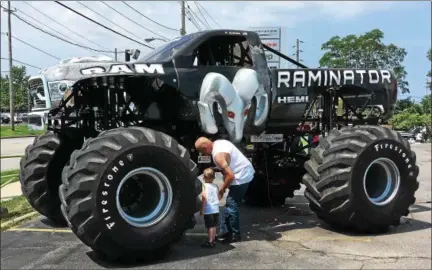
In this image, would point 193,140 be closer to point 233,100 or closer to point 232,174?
point 233,100

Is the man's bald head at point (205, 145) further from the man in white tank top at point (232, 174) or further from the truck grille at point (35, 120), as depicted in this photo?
the truck grille at point (35, 120)

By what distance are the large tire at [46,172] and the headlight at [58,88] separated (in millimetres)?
604

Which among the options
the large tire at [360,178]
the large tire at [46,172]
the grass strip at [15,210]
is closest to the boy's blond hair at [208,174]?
the large tire at [360,178]

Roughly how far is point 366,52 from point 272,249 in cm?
2944

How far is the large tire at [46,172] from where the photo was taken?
7516 mm

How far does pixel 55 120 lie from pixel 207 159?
2.37 meters

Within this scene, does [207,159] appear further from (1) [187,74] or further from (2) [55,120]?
(2) [55,120]

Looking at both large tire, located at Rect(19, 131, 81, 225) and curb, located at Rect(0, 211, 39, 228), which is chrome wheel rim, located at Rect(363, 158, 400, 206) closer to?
large tire, located at Rect(19, 131, 81, 225)

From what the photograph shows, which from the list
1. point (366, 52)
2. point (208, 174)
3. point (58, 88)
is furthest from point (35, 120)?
point (366, 52)

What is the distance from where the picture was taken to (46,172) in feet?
24.8

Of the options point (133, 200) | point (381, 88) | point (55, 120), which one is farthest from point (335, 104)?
point (55, 120)

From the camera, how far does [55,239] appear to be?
687cm

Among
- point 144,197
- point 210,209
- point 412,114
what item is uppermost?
point 412,114

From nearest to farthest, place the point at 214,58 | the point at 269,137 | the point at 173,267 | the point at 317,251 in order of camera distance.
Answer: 1. the point at 173,267
2. the point at 317,251
3. the point at 214,58
4. the point at 269,137
